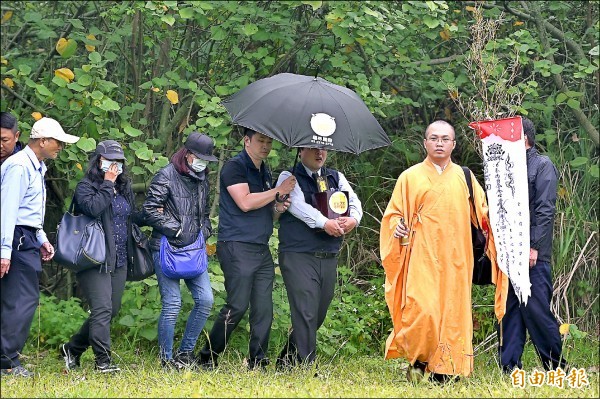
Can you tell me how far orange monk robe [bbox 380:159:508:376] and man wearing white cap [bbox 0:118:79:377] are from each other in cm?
230

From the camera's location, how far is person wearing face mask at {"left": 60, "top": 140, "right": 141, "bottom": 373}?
268 inches

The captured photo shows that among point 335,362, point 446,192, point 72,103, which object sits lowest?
point 335,362

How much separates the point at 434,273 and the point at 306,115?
1357 mm

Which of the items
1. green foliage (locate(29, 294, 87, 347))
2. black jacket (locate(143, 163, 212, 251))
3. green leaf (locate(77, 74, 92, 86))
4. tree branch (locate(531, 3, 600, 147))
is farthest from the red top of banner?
green foliage (locate(29, 294, 87, 347))

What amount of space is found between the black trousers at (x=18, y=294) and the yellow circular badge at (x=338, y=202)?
203 centimetres

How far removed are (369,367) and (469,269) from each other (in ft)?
5.85

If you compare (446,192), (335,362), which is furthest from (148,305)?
(446,192)

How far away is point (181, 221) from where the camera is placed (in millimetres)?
7113

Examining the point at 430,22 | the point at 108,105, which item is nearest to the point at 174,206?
the point at 108,105

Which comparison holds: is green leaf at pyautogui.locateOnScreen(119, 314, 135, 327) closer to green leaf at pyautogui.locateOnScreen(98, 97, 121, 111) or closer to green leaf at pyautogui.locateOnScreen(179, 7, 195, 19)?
green leaf at pyautogui.locateOnScreen(98, 97, 121, 111)

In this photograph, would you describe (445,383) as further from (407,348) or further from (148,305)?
(148,305)

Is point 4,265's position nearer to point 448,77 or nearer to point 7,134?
point 7,134

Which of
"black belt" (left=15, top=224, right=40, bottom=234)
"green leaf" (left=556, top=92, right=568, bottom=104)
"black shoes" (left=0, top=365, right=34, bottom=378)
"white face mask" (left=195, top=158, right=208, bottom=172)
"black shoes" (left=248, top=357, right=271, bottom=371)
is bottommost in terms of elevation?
"black shoes" (left=248, top=357, right=271, bottom=371)

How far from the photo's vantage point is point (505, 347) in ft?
23.2
